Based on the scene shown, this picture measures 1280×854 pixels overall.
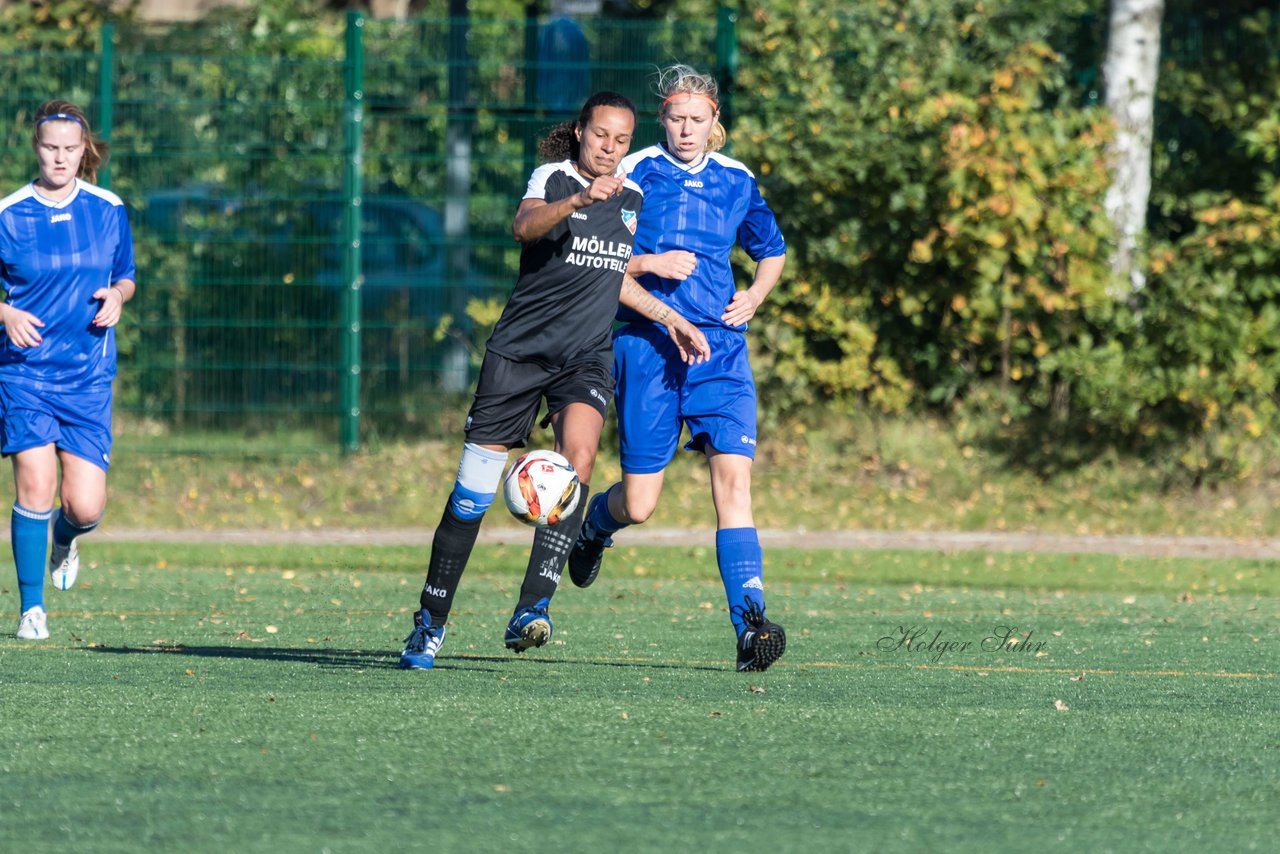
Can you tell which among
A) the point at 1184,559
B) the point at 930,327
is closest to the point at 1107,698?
the point at 1184,559

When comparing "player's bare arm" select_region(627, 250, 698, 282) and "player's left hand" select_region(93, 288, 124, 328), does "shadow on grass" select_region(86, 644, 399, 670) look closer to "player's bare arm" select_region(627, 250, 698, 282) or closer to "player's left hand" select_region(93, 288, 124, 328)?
"player's left hand" select_region(93, 288, 124, 328)

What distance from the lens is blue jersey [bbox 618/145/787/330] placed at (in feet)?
22.1

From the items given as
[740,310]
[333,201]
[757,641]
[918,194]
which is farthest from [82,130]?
[918,194]

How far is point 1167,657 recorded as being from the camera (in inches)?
282

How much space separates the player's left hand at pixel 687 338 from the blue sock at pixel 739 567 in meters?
0.61

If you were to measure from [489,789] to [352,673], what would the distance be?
2024 mm

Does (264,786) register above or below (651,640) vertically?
above

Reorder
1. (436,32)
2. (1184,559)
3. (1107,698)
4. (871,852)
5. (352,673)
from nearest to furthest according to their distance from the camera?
(871,852)
(1107,698)
(352,673)
(1184,559)
(436,32)

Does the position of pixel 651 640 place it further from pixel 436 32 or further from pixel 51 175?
pixel 436 32

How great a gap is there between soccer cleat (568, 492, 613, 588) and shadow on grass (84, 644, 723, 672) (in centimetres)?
61

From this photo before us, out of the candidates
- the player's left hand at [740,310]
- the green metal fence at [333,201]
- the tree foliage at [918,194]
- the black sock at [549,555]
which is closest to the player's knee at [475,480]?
the black sock at [549,555]

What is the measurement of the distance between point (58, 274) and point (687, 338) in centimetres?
256

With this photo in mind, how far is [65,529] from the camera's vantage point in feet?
25.7

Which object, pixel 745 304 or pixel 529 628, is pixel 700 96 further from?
pixel 529 628
